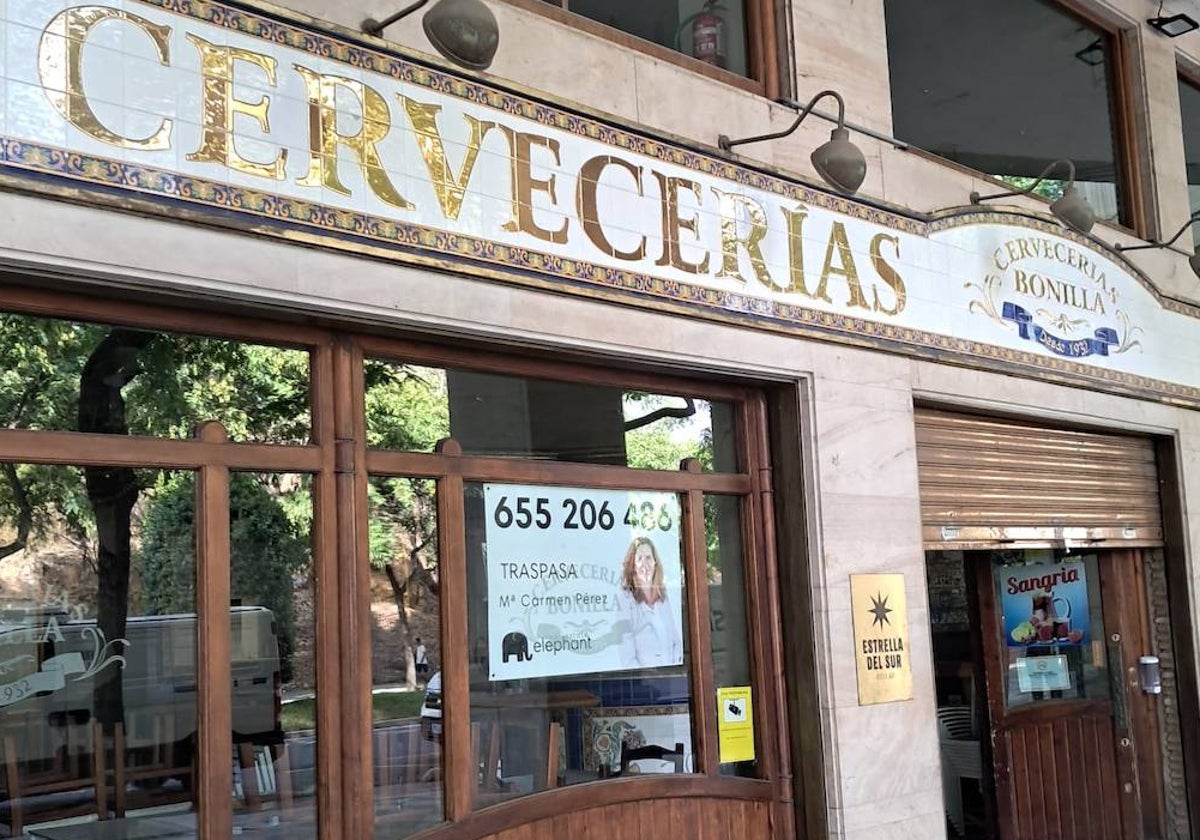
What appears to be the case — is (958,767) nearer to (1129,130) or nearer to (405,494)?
(1129,130)

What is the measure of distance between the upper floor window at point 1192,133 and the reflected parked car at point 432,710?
7188mm

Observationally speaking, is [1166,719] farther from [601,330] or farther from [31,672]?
[31,672]

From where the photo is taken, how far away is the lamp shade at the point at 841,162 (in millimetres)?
4980

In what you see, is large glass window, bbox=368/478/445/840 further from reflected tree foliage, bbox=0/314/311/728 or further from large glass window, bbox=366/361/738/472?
reflected tree foliage, bbox=0/314/311/728

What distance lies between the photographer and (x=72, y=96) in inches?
128

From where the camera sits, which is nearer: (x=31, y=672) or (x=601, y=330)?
(x=31, y=672)

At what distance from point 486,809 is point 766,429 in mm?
2116

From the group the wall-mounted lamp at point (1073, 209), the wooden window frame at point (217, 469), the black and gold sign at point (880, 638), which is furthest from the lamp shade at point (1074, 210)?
the wooden window frame at point (217, 469)

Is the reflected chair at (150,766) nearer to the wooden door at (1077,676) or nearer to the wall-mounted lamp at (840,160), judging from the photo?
the wall-mounted lamp at (840,160)

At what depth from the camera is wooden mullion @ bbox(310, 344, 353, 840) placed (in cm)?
383

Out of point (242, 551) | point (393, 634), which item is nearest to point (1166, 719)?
point (393, 634)

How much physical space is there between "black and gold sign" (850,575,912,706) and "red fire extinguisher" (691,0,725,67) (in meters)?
2.39

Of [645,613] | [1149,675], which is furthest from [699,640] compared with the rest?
[1149,675]

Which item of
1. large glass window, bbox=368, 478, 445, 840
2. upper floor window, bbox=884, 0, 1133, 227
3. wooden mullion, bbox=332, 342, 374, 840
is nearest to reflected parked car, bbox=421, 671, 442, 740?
large glass window, bbox=368, 478, 445, 840
